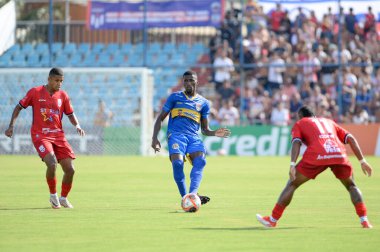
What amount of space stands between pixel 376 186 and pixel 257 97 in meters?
16.1

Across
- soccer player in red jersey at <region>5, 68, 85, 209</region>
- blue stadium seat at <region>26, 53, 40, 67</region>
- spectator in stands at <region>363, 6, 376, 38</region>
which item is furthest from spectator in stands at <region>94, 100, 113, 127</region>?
soccer player in red jersey at <region>5, 68, 85, 209</region>

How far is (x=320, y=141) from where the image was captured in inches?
456

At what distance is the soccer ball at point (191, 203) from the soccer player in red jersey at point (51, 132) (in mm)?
2075

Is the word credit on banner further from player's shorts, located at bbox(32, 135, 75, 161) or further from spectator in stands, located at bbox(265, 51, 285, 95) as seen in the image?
player's shorts, located at bbox(32, 135, 75, 161)

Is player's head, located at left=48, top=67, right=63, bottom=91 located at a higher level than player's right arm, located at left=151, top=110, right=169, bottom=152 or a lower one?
higher

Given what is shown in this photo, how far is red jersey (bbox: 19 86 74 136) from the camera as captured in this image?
590 inches

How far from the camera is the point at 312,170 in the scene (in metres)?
11.6

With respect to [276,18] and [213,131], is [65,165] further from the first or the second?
[276,18]

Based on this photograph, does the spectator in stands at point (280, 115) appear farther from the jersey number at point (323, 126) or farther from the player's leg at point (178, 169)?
the jersey number at point (323, 126)

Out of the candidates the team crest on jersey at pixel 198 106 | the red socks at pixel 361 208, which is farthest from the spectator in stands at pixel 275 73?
the red socks at pixel 361 208

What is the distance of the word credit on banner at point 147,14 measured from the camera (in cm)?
3544

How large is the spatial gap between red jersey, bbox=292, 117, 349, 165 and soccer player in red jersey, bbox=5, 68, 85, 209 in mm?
4619

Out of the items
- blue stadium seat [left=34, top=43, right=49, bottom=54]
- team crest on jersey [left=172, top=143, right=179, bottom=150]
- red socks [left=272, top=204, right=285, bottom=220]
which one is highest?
blue stadium seat [left=34, top=43, right=49, bottom=54]

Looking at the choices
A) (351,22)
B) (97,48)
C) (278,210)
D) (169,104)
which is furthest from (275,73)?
(278,210)
